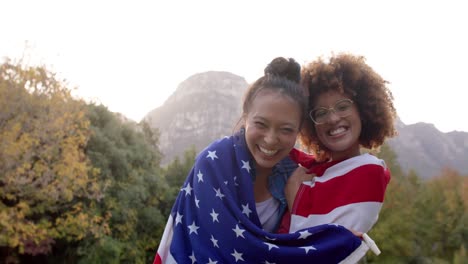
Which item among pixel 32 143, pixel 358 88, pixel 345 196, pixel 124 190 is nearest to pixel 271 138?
pixel 345 196

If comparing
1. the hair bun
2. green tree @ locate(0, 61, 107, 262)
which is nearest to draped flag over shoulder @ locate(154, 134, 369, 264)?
the hair bun

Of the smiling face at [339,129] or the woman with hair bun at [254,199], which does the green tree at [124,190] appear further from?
the smiling face at [339,129]

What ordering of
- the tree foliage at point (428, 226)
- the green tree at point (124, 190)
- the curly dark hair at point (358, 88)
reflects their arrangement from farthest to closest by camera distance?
the green tree at point (124, 190) < the tree foliage at point (428, 226) < the curly dark hair at point (358, 88)

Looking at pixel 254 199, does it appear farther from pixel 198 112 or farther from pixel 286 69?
pixel 198 112

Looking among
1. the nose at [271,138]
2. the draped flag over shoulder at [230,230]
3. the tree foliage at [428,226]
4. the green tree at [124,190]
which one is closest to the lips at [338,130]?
the nose at [271,138]

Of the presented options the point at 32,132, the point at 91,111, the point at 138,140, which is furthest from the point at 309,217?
the point at 138,140

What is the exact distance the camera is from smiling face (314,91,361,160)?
190 centimetres

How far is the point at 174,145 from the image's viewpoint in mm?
69000

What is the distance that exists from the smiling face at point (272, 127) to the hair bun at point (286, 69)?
139mm

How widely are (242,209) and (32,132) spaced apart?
5.35m

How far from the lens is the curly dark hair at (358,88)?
6.39 ft

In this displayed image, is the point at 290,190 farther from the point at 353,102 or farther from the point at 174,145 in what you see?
the point at 174,145

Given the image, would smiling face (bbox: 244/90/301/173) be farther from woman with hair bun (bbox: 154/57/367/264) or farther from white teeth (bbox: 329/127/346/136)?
white teeth (bbox: 329/127/346/136)

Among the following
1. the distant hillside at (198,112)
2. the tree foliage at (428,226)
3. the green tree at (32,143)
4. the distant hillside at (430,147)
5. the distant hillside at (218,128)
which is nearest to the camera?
the green tree at (32,143)
